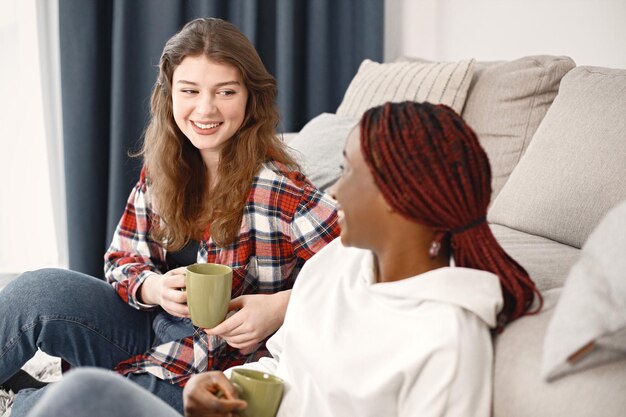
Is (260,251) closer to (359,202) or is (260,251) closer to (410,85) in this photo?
(359,202)

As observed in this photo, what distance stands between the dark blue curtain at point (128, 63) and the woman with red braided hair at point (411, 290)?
6.56ft

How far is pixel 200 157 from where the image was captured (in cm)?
154

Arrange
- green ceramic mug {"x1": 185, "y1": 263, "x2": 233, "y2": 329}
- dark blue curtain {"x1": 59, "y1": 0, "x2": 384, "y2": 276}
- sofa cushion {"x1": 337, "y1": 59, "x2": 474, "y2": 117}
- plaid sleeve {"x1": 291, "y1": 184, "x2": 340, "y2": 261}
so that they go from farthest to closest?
dark blue curtain {"x1": 59, "y1": 0, "x2": 384, "y2": 276}, sofa cushion {"x1": 337, "y1": 59, "x2": 474, "y2": 117}, plaid sleeve {"x1": 291, "y1": 184, "x2": 340, "y2": 261}, green ceramic mug {"x1": 185, "y1": 263, "x2": 233, "y2": 329}

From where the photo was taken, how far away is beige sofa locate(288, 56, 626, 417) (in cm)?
75

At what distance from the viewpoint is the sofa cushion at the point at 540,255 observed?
1005 mm

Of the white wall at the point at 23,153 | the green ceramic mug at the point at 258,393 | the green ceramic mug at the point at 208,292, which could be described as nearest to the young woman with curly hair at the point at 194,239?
the green ceramic mug at the point at 208,292

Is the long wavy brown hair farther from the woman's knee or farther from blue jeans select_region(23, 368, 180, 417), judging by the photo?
blue jeans select_region(23, 368, 180, 417)

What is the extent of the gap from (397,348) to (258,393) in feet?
0.72

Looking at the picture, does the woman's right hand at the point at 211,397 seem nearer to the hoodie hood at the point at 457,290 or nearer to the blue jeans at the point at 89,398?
the blue jeans at the point at 89,398

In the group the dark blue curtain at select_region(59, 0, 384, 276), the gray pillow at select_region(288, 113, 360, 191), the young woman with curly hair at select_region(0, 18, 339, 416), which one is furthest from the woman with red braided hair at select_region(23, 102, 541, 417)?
the dark blue curtain at select_region(59, 0, 384, 276)

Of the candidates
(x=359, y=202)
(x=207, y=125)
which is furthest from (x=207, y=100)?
(x=359, y=202)

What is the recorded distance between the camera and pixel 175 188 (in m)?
1.44

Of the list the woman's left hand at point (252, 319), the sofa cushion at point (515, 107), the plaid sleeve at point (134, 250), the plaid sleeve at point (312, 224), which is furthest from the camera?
the sofa cushion at point (515, 107)

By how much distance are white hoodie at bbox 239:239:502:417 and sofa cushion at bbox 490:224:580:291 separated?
8.9 inches
